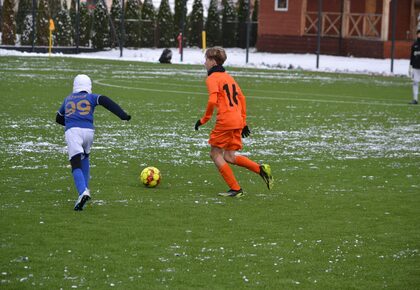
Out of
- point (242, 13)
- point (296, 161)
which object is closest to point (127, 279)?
point (296, 161)

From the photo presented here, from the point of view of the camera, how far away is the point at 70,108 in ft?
38.1

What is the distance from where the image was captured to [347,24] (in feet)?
182

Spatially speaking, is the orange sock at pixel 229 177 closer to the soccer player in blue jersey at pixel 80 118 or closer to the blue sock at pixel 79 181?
the soccer player in blue jersey at pixel 80 118

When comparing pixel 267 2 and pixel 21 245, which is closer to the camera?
pixel 21 245

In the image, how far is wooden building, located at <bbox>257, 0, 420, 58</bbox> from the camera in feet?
179

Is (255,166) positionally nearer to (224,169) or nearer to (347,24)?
(224,169)

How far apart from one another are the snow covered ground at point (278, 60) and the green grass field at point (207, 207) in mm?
22006

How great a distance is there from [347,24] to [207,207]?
45.0 metres

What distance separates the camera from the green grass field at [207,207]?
864 centimetres

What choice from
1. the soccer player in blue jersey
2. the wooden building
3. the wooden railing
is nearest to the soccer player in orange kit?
the soccer player in blue jersey

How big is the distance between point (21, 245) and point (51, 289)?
5.23 ft

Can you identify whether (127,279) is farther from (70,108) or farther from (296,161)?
(296,161)

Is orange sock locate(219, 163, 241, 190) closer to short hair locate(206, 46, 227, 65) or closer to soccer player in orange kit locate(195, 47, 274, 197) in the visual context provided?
soccer player in orange kit locate(195, 47, 274, 197)

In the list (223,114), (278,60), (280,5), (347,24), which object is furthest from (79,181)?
(280,5)
